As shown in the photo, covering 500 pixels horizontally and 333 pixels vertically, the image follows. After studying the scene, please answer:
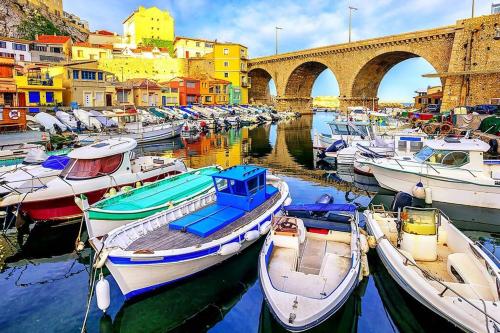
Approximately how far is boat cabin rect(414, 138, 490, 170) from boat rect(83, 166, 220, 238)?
326 inches

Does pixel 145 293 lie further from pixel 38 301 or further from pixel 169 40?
pixel 169 40

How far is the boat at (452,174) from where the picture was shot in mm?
11719

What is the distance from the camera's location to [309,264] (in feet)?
22.2

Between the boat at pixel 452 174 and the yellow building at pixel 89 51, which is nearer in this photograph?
the boat at pixel 452 174

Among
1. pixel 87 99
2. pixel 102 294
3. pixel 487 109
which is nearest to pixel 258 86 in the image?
pixel 87 99

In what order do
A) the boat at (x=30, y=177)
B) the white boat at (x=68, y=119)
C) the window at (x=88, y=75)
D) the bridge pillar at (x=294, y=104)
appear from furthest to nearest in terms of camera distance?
the bridge pillar at (x=294, y=104) → the window at (x=88, y=75) → the white boat at (x=68, y=119) → the boat at (x=30, y=177)

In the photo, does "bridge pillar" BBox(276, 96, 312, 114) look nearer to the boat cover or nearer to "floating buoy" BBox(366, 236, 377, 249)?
the boat cover

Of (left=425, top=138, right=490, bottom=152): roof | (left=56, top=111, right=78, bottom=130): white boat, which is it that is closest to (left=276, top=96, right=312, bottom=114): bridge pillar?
(left=56, top=111, right=78, bottom=130): white boat

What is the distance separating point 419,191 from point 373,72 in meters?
41.7

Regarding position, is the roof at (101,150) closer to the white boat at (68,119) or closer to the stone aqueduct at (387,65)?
the white boat at (68,119)

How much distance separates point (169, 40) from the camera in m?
78.8

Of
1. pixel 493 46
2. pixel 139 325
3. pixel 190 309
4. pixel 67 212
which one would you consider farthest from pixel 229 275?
pixel 493 46

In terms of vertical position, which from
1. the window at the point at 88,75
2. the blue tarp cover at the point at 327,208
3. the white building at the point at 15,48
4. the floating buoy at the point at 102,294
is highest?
the white building at the point at 15,48

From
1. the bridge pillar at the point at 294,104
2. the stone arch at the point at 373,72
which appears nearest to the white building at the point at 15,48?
the bridge pillar at the point at 294,104
